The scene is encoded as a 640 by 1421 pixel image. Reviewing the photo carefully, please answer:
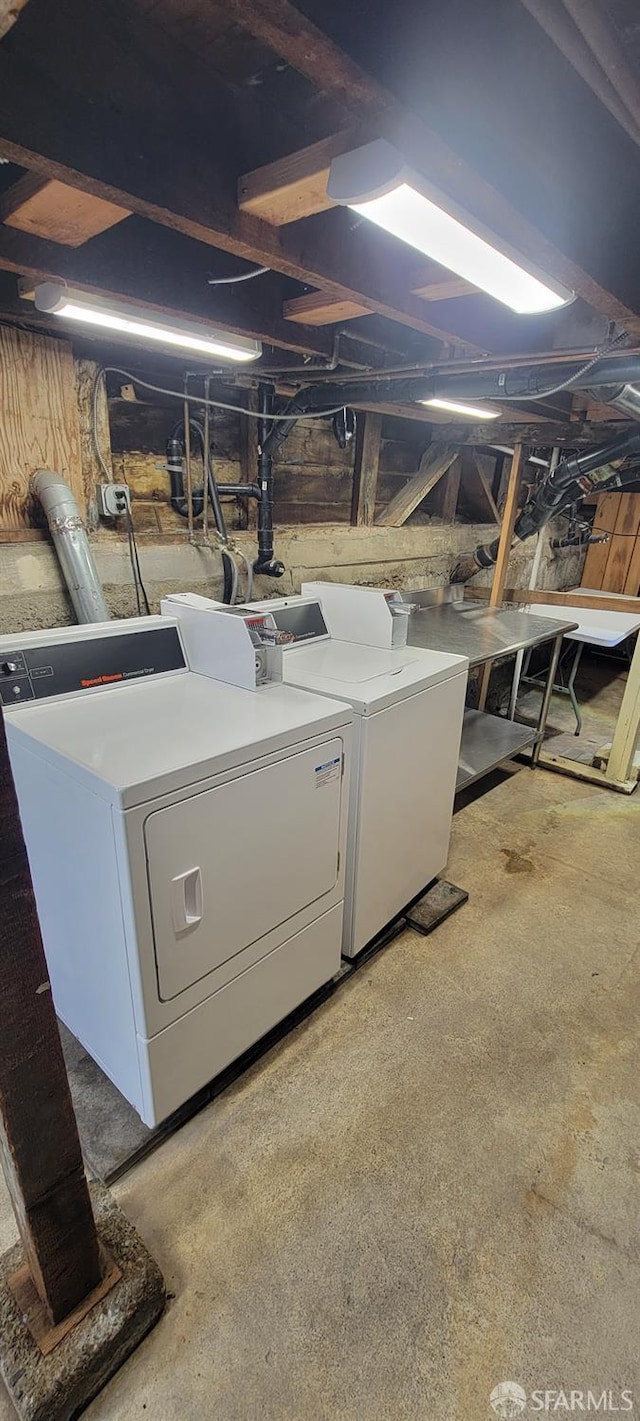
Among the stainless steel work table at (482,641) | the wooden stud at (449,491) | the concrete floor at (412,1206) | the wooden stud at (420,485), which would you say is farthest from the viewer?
the wooden stud at (449,491)

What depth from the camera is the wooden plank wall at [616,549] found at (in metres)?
5.83

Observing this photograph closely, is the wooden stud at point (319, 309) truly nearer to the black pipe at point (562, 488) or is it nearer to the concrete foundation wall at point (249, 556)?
the concrete foundation wall at point (249, 556)

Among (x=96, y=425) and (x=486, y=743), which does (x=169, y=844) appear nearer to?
(x=96, y=425)

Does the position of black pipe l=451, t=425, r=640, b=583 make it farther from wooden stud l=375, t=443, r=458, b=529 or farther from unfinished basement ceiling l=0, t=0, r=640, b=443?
unfinished basement ceiling l=0, t=0, r=640, b=443

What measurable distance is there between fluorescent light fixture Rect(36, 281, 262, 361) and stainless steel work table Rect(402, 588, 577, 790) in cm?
152

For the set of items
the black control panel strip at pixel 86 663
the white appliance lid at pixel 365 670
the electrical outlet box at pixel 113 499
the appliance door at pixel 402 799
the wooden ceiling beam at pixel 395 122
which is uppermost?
the wooden ceiling beam at pixel 395 122

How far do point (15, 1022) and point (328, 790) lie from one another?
97 centimetres

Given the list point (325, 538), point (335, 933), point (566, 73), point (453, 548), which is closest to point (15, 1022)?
point (335, 933)

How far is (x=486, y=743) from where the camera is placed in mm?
3518

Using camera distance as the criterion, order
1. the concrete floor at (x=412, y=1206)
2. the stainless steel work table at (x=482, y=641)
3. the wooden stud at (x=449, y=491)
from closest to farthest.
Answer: the concrete floor at (x=412, y=1206)
the stainless steel work table at (x=482, y=641)
the wooden stud at (x=449, y=491)

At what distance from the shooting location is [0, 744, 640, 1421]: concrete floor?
1196mm

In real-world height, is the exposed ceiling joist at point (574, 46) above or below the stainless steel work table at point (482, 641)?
above

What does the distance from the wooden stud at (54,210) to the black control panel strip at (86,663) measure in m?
0.95

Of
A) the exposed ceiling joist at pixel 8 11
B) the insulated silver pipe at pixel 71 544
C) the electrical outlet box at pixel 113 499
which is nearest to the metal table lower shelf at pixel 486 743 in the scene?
the insulated silver pipe at pixel 71 544
